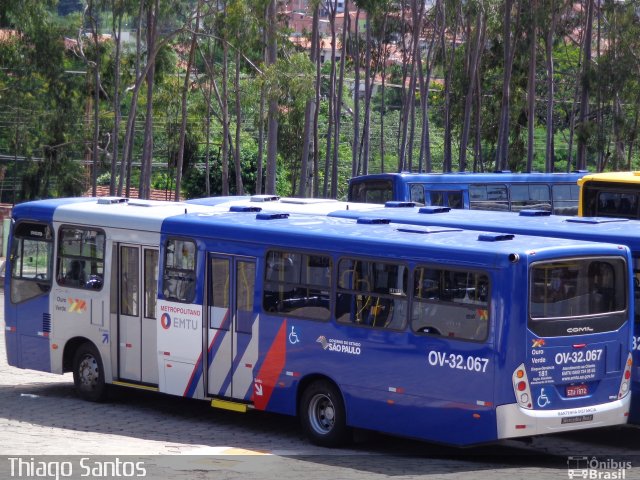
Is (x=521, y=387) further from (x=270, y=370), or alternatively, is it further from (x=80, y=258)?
(x=80, y=258)

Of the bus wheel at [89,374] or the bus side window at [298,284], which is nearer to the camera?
the bus side window at [298,284]

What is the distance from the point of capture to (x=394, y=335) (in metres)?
12.2

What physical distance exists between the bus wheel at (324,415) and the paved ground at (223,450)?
6.1 inches

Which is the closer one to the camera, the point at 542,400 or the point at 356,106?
the point at 542,400

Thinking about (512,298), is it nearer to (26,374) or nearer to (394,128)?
(26,374)

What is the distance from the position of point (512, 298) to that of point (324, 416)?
112 inches

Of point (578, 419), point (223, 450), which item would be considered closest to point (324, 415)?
point (223, 450)

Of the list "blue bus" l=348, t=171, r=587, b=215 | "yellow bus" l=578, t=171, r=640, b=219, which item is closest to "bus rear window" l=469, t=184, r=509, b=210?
"blue bus" l=348, t=171, r=587, b=215

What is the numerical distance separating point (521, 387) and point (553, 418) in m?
0.52

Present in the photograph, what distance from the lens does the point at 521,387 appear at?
11305 millimetres

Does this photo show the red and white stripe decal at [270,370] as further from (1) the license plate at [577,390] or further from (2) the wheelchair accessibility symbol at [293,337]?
(1) the license plate at [577,390]

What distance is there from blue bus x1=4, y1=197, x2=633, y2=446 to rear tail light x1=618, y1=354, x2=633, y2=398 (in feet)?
0.08

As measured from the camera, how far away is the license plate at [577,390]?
11727 mm

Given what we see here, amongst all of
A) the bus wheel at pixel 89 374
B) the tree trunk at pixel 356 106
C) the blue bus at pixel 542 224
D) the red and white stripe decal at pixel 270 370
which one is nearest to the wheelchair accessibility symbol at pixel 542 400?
the blue bus at pixel 542 224
